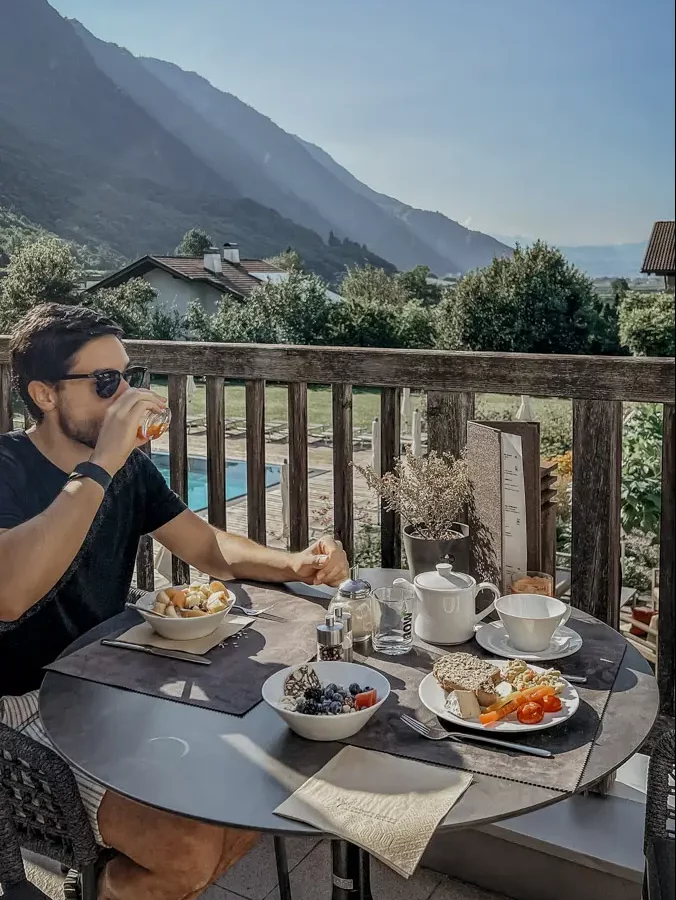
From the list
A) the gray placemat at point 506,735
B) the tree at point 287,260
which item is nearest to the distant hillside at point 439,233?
the tree at point 287,260

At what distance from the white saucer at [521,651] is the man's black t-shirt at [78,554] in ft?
2.13

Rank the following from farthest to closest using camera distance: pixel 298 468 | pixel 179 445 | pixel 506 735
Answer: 1. pixel 179 445
2. pixel 298 468
3. pixel 506 735

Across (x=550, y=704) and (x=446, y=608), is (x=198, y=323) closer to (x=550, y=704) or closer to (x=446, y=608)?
(x=446, y=608)

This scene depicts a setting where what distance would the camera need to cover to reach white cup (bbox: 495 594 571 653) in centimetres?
102

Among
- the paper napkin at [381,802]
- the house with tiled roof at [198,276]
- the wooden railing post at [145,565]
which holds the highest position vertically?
Answer: the house with tiled roof at [198,276]

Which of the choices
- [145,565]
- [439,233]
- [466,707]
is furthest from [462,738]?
[439,233]

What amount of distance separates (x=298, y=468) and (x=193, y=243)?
6.25 feet

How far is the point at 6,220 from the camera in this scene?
2.51 meters

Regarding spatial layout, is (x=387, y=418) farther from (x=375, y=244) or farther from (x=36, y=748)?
(x=375, y=244)

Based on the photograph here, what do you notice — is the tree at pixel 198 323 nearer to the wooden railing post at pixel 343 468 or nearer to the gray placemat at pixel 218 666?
the wooden railing post at pixel 343 468

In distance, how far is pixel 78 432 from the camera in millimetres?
1528

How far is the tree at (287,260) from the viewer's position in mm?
4782

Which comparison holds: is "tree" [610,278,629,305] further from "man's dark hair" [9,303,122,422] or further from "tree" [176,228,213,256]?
"man's dark hair" [9,303,122,422]

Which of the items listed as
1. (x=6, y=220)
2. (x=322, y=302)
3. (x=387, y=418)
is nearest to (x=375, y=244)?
(x=322, y=302)
